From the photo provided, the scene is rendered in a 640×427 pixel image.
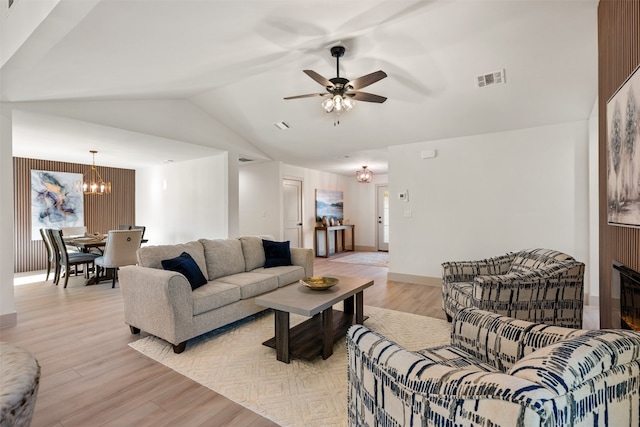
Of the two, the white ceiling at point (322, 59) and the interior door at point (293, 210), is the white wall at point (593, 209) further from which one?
the interior door at point (293, 210)

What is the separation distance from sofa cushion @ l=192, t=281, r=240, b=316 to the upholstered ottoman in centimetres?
156

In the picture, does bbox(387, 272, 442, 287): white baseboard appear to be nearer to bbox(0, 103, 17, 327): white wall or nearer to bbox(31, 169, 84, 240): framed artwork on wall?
bbox(0, 103, 17, 327): white wall

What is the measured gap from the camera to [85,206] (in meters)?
7.11

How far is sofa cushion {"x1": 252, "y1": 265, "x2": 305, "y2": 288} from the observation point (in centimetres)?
374

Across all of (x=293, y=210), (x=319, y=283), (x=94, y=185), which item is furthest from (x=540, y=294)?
(x=94, y=185)

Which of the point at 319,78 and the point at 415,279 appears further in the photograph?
the point at 415,279

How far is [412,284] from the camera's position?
16.6 feet

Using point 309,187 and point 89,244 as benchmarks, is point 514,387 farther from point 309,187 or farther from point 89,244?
point 309,187

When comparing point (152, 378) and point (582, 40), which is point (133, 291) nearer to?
point (152, 378)

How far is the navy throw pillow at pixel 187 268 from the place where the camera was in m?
2.91

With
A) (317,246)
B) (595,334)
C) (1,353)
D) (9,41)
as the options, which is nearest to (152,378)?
(1,353)

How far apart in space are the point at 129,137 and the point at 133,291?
2850 millimetres

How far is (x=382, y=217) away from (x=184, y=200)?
5.52 meters

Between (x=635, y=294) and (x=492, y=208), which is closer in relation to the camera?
(x=635, y=294)
